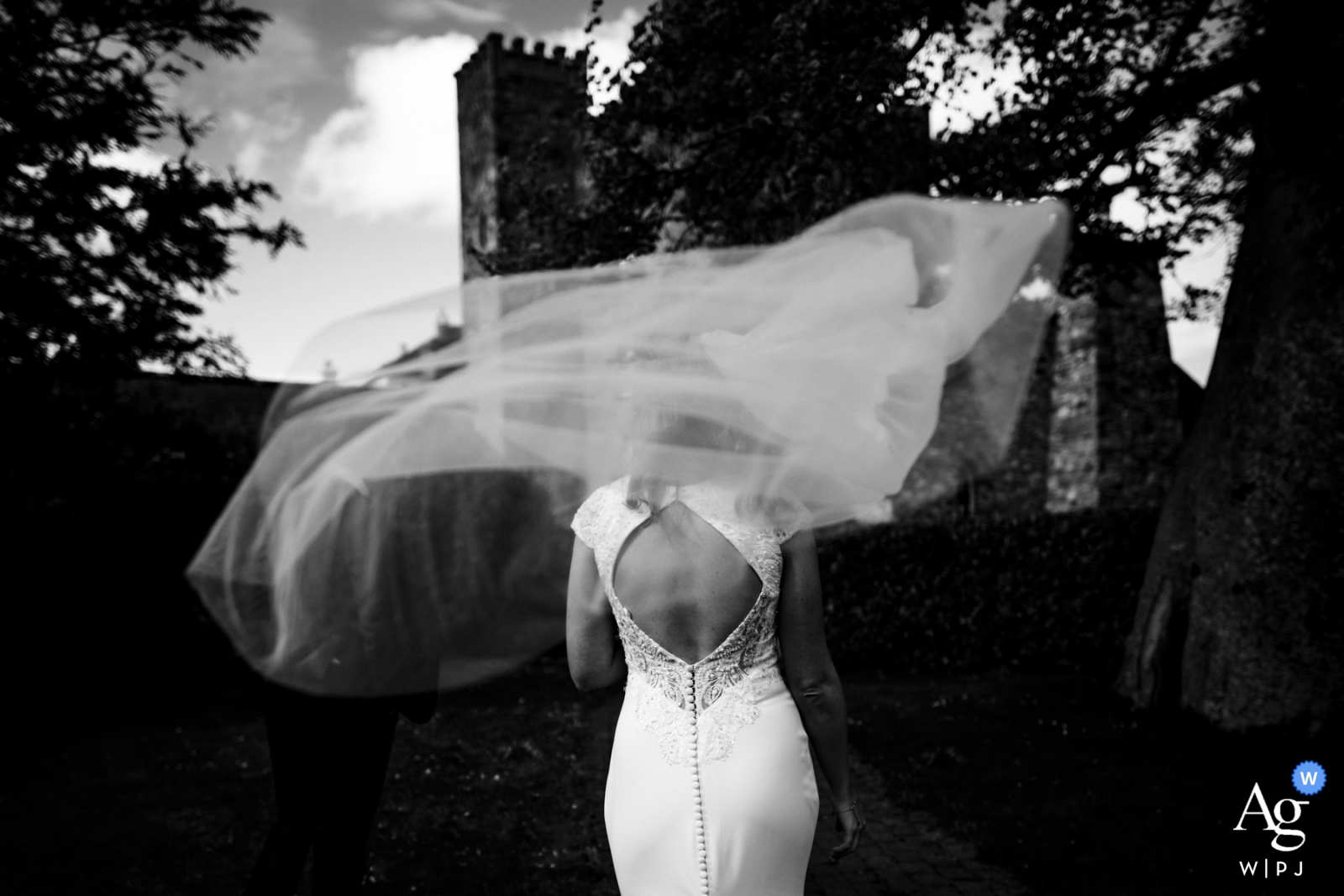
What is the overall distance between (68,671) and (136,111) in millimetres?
6143

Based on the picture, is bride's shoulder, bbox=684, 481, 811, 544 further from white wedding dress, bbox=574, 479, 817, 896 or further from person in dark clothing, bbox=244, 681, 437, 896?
person in dark clothing, bbox=244, 681, 437, 896

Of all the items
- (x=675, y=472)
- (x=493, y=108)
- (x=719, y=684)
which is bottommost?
(x=719, y=684)

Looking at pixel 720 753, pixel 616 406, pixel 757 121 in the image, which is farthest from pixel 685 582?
pixel 757 121

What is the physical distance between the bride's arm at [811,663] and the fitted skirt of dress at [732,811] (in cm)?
5

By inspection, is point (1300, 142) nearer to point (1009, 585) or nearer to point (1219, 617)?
point (1219, 617)

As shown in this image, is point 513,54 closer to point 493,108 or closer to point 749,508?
point 493,108

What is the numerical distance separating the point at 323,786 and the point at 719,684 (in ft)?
7.42

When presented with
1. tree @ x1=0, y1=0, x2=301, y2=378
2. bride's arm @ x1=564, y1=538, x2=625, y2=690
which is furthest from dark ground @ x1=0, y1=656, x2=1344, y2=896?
tree @ x1=0, y1=0, x2=301, y2=378

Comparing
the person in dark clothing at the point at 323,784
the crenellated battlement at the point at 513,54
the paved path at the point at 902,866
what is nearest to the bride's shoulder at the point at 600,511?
the person in dark clothing at the point at 323,784

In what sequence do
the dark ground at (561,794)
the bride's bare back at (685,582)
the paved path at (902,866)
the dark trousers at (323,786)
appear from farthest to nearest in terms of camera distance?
the dark ground at (561,794) → the paved path at (902,866) → the dark trousers at (323,786) → the bride's bare back at (685,582)

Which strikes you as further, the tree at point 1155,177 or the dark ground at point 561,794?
the tree at point 1155,177

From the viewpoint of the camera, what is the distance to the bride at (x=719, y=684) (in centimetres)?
267

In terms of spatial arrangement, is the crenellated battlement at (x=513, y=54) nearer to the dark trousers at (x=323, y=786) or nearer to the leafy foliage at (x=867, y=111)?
the leafy foliage at (x=867, y=111)

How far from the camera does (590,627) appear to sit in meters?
2.88
